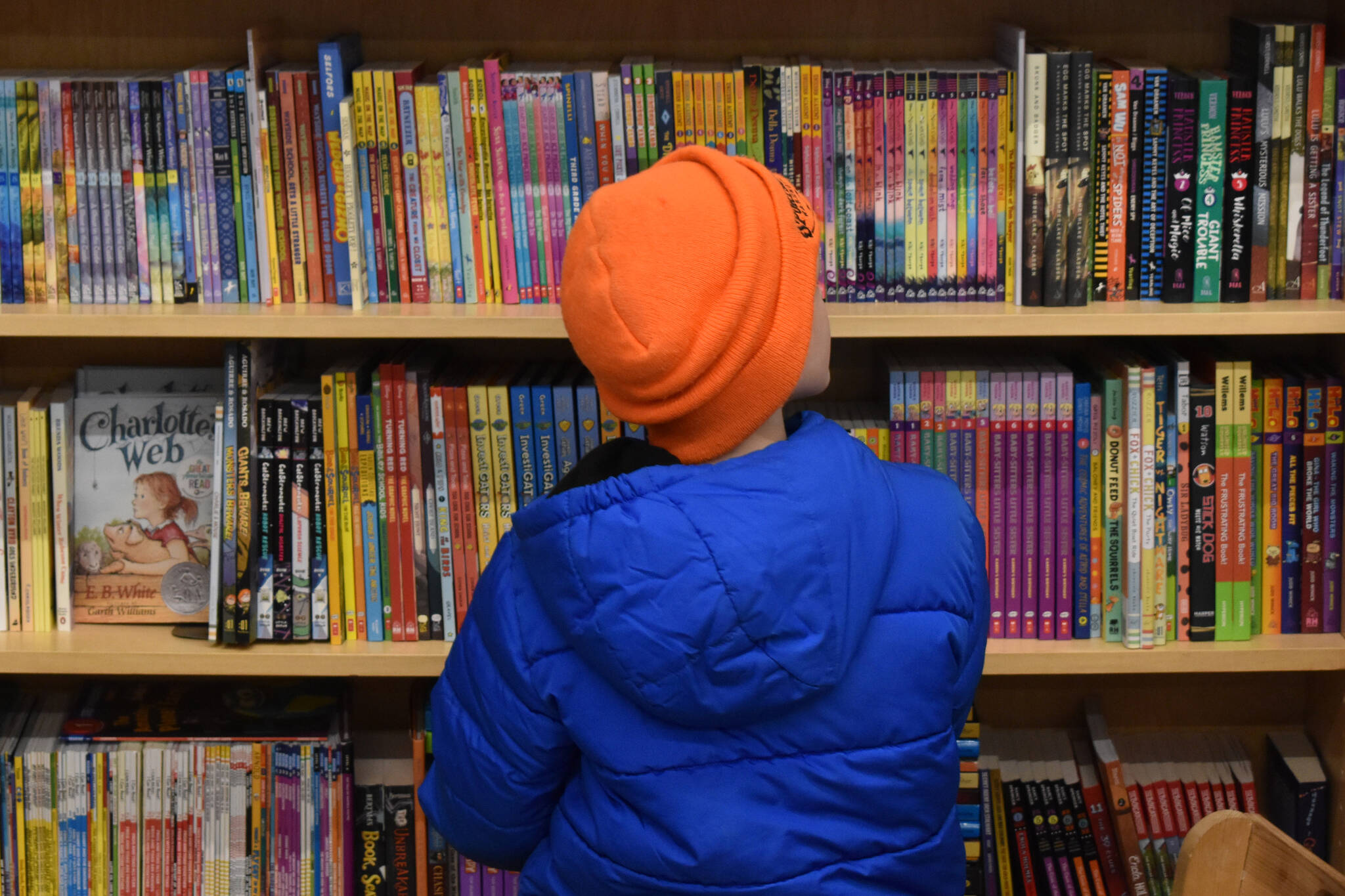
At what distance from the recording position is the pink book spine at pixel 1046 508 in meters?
1.57

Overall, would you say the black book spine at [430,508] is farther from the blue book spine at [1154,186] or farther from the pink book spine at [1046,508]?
the blue book spine at [1154,186]

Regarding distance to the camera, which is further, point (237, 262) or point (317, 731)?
point (317, 731)

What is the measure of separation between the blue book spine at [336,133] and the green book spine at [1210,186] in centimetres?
90

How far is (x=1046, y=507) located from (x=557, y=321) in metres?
0.58

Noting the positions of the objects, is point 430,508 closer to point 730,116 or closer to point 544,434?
point 544,434

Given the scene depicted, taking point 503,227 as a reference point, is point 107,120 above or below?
above

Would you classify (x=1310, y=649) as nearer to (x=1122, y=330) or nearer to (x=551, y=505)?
(x=1122, y=330)

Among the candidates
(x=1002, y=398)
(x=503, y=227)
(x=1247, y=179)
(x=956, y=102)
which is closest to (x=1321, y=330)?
(x=1247, y=179)

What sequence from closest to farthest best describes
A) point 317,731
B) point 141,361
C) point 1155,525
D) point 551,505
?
1. point 551,505
2. point 1155,525
3. point 317,731
4. point 141,361

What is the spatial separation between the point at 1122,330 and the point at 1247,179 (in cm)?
22

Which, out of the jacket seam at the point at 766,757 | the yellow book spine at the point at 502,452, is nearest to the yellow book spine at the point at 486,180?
the yellow book spine at the point at 502,452

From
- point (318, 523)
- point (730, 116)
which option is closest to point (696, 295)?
point (730, 116)

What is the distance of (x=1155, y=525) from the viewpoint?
5.18ft

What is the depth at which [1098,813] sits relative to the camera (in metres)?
1.74
